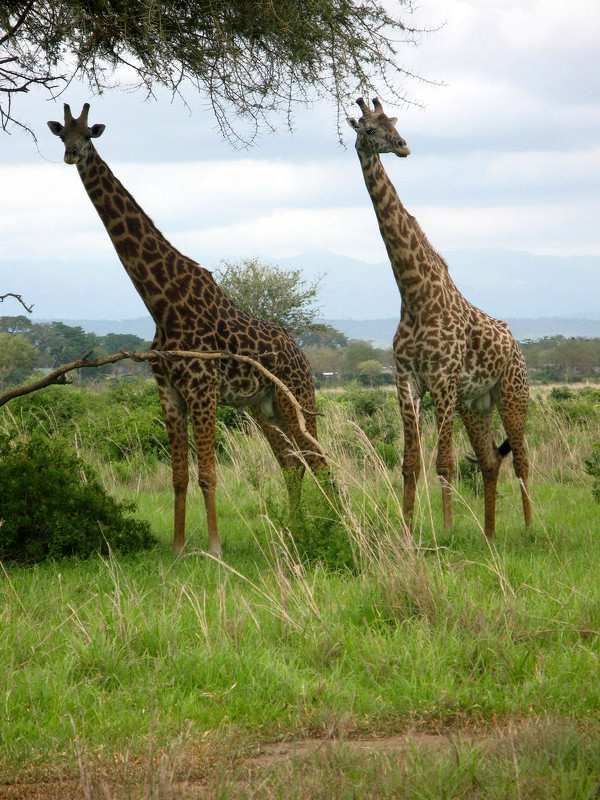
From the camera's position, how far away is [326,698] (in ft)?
14.7

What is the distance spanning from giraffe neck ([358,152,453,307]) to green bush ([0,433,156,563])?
3.04 metres

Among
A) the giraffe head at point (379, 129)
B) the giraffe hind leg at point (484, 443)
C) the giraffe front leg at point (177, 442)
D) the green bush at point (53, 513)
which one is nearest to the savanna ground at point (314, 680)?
the green bush at point (53, 513)

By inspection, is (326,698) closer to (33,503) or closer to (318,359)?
(33,503)

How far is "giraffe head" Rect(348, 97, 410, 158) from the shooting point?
24.8 ft

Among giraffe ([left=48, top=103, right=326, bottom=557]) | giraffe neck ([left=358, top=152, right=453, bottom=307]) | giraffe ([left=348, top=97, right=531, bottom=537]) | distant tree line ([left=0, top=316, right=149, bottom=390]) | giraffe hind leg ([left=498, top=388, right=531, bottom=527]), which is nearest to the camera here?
giraffe ([left=48, top=103, right=326, bottom=557])

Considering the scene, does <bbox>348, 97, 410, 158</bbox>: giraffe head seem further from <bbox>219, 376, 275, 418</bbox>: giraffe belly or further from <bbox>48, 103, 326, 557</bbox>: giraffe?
<bbox>219, 376, 275, 418</bbox>: giraffe belly

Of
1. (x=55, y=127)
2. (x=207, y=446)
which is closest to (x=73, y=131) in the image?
(x=55, y=127)

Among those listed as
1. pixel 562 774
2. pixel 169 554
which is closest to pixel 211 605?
pixel 169 554

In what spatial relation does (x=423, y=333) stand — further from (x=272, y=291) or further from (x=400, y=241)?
(x=272, y=291)

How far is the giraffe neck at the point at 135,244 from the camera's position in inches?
303

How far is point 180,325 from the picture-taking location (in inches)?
302

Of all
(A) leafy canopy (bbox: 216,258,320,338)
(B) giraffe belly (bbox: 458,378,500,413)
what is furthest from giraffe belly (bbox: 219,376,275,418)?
(A) leafy canopy (bbox: 216,258,320,338)

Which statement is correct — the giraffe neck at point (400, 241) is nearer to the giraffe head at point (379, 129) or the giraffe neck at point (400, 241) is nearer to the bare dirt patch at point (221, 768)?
the giraffe head at point (379, 129)

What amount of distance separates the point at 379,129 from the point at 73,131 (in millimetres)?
2419
